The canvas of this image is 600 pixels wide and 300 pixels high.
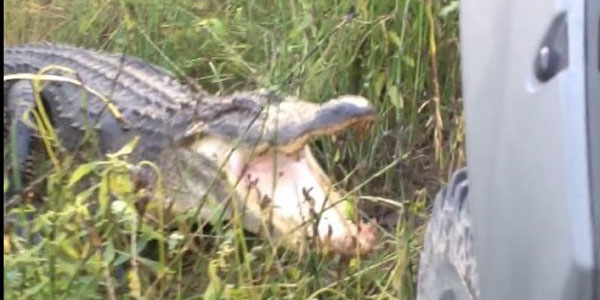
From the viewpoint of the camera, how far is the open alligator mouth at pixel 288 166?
→ 8.36 ft

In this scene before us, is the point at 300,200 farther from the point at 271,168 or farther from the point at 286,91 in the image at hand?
the point at 286,91

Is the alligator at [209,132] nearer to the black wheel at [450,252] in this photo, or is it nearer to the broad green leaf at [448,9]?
the broad green leaf at [448,9]

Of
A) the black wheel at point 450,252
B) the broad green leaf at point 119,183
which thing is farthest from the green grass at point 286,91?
the black wheel at point 450,252

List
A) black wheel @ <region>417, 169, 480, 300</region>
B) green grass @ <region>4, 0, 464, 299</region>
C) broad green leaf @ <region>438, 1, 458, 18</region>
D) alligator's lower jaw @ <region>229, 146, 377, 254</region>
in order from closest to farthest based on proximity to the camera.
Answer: black wheel @ <region>417, 169, 480, 300</region> < green grass @ <region>4, 0, 464, 299</region> < alligator's lower jaw @ <region>229, 146, 377, 254</region> < broad green leaf @ <region>438, 1, 458, 18</region>

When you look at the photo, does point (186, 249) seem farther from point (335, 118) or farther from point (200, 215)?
point (335, 118)

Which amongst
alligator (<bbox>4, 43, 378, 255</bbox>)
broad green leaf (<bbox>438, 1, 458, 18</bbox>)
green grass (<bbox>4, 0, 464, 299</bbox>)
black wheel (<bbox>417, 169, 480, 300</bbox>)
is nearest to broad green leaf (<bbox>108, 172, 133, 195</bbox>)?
green grass (<bbox>4, 0, 464, 299</bbox>)

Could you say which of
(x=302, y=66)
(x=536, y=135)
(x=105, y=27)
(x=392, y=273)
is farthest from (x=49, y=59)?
(x=536, y=135)

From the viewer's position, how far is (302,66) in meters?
2.95

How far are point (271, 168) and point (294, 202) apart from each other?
0.50 feet

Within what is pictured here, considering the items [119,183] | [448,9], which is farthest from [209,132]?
[119,183]

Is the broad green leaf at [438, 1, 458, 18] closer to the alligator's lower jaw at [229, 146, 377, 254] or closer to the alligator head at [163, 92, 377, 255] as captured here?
the alligator head at [163, 92, 377, 255]

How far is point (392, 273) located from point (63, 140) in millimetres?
1248

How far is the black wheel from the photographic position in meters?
1.70

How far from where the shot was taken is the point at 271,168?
9.27 ft
